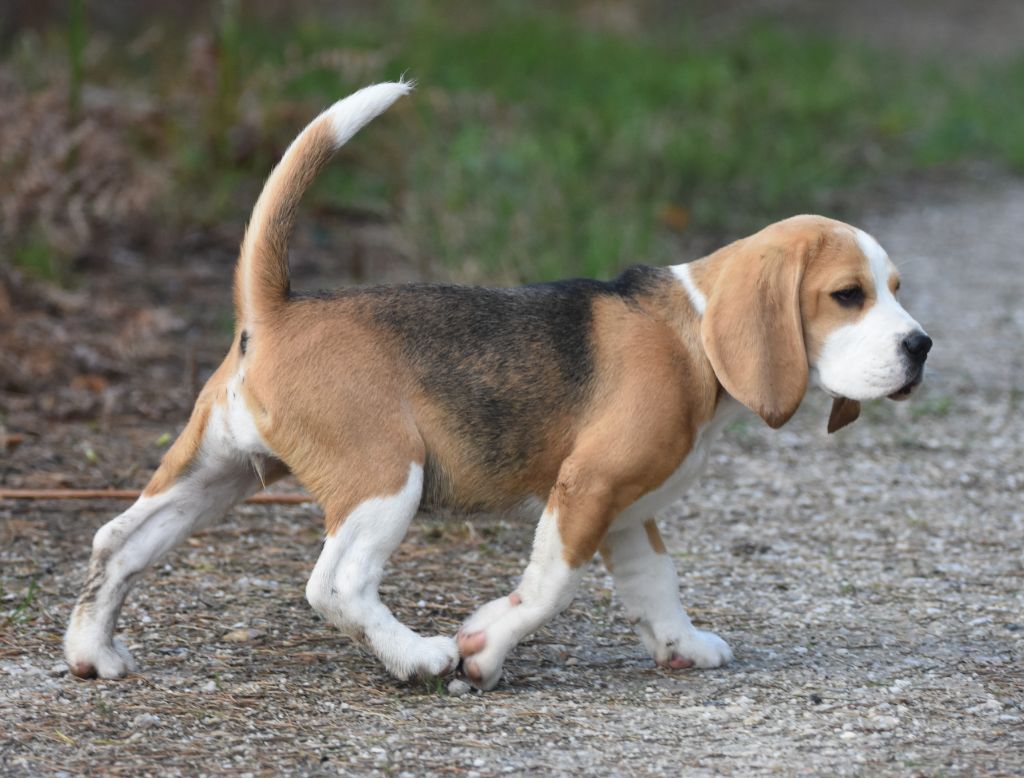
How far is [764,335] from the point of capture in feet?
12.6

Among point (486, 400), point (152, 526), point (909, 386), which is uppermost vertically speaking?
point (909, 386)

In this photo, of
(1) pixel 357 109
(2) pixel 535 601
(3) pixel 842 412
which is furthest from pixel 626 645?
(1) pixel 357 109

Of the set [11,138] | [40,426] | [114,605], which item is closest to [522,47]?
[11,138]

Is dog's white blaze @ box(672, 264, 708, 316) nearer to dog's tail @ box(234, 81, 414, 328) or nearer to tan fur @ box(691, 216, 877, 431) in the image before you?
tan fur @ box(691, 216, 877, 431)

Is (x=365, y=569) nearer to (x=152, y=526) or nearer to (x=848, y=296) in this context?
(x=152, y=526)

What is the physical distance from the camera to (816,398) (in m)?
6.95

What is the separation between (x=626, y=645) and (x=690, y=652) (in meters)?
0.32

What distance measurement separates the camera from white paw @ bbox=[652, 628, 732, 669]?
401 cm

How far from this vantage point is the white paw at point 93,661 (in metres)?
3.79

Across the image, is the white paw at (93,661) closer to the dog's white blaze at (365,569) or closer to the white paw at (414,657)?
the dog's white blaze at (365,569)

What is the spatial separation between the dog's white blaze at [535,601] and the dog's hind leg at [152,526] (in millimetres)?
731

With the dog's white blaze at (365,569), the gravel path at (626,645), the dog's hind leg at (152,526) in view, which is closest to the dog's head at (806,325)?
the gravel path at (626,645)

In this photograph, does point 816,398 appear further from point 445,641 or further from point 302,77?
point 302,77

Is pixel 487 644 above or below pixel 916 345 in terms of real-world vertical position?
below
